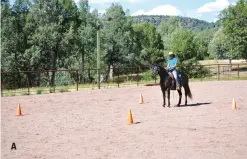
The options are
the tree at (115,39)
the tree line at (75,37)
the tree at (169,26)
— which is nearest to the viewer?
the tree line at (75,37)

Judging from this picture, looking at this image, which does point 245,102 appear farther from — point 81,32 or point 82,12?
point 82,12

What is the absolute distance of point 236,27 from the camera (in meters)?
50.5

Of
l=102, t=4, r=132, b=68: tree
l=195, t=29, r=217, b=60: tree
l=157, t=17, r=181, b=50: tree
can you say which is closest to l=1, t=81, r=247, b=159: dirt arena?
l=102, t=4, r=132, b=68: tree

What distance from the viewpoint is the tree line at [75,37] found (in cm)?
4012

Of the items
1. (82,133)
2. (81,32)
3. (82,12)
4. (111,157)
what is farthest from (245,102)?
(82,12)

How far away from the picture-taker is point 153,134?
26.2 feet

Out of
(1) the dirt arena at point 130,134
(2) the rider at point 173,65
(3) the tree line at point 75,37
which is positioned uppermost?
(3) the tree line at point 75,37

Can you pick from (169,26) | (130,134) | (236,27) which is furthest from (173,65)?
(169,26)

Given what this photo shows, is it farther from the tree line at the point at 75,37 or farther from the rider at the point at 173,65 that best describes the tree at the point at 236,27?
the rider at the point at 173,65

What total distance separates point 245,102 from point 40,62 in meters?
33.2

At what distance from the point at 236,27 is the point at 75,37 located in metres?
25.8

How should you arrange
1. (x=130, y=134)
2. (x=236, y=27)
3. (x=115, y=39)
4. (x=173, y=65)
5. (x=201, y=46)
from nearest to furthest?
(x=130, y=134), (x=173, y=65), (x=115, y=39), (x=236, y=27), (x=201, y=46)

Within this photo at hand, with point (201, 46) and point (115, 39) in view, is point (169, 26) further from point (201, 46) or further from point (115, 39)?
point (115, 39)

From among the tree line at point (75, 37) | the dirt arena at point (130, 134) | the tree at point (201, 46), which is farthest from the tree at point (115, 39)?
the dirt arena at point (130, 134)
